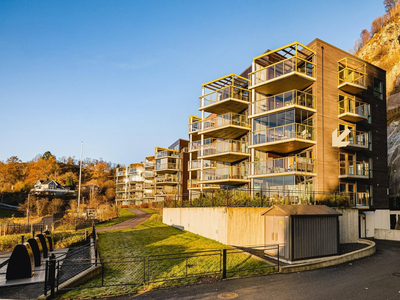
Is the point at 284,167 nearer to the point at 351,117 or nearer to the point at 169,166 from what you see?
the point at 351,117

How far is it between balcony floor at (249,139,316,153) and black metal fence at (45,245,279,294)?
34.8ft

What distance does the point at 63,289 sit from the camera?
1016 centimetres

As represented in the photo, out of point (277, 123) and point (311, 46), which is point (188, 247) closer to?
point (277, 123)

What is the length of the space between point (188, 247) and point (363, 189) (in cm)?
1806

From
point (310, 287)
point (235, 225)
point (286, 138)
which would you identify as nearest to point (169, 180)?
point (286, 138)

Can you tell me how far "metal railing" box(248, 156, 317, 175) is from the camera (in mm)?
23172

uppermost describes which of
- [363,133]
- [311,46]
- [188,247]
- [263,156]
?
[311,46]

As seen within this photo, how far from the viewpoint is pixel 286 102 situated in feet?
80.4

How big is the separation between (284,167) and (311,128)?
12.6 feet

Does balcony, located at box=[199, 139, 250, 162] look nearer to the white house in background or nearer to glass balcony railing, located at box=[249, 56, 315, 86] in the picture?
glass balcony railing, located at box=[249, 56, 315, 86]

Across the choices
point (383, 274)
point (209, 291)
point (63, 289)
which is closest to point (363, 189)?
point (383, 274)

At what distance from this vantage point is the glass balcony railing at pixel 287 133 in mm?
23375

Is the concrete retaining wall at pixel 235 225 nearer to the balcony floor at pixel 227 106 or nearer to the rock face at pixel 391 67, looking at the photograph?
the balcony floor at pixel 227 106

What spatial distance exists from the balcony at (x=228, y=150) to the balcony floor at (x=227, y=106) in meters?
3.89
